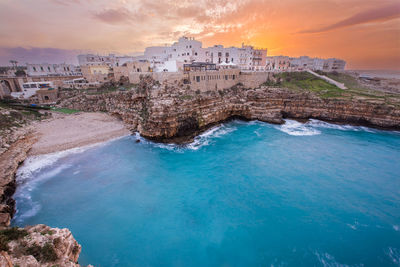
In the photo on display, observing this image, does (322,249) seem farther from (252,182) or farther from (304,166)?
(304,166)

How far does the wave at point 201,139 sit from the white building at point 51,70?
54.1 m

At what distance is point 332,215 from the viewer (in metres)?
16.2

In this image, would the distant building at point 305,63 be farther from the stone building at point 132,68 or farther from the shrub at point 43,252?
the shrub at point 43,252

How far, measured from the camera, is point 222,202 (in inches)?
712

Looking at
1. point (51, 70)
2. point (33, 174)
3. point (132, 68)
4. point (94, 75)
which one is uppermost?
point (51, 70)

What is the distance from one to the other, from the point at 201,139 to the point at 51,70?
72204mm

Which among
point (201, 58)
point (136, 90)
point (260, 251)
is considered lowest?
point (260, 251)

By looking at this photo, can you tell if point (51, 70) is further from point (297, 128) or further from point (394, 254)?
point (394, 254)

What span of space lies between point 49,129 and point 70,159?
539 inches

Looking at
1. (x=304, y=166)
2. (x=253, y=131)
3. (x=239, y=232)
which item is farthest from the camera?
(x=253, y=131)

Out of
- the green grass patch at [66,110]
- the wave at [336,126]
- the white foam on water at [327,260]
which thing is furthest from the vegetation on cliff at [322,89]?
the green grass patch at [66,110]

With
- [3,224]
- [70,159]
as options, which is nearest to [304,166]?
[3,224]

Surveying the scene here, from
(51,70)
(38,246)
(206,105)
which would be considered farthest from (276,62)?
(51,70)

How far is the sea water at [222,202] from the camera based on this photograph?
13.5m
